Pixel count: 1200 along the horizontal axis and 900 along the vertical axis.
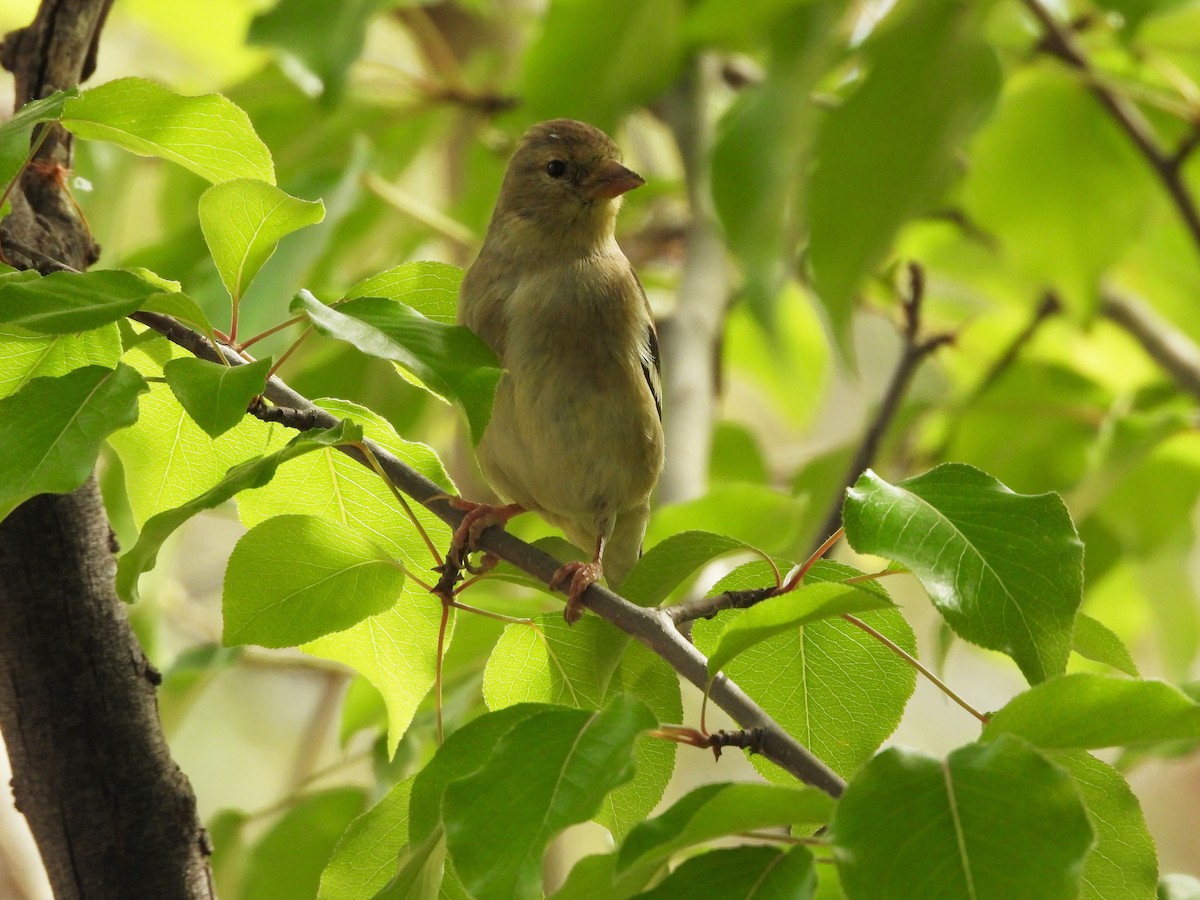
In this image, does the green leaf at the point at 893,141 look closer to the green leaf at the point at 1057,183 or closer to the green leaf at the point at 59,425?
the green leaf at the point at 1057,183

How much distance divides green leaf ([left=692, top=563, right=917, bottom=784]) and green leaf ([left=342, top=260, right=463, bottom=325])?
509mm

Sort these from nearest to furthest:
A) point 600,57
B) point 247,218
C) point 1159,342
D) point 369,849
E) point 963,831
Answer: point 963,831 < point 247,218 < point 369,849 < point 600,57 < point 1159,342

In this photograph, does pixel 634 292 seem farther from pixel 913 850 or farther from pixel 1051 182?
pixel 913 850

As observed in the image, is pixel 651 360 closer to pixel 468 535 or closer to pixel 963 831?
pixel 468 535

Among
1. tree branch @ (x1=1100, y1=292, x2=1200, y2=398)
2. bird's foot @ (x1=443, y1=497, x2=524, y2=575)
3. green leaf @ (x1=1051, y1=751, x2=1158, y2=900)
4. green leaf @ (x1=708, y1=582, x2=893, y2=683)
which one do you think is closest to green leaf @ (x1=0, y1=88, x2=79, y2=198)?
bird's foot @ (x1=443, y1=497, x2=524, y2=575)

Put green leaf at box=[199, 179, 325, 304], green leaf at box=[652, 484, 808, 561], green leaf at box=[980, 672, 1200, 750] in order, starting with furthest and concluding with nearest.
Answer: green leaf at box=[652, 484, 808, 561] → green leaf at box=[199, 179, 325, 304] → green leaf at box=[980, 672, 1200, 750]

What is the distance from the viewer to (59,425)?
1108 mm

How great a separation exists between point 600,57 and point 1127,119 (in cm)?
121

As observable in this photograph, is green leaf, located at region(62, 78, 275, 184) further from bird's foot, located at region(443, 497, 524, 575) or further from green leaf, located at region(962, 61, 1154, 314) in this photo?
green leaf, located at region(962, 61, 1154, 314)

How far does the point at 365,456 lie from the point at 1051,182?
6.42 feet

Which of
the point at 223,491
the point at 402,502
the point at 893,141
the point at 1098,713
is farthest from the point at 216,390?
the point at 893,141

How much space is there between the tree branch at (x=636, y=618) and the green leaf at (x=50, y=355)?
0.05m

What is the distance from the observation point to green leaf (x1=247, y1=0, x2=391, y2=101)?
2668 mm

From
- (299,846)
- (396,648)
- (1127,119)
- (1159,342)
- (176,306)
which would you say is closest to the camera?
(176,306)
